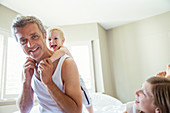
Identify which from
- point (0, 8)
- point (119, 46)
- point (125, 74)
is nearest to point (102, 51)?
point (119, 46)

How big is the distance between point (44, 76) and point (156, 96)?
728 mm

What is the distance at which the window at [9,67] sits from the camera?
268cm

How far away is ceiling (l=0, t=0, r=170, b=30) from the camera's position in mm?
2930

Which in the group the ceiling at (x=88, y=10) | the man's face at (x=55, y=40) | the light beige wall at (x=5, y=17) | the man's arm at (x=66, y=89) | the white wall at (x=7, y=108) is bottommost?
the white wall at (x=7, y=108)

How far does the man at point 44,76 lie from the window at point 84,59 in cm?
268

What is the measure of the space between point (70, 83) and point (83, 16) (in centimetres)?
291

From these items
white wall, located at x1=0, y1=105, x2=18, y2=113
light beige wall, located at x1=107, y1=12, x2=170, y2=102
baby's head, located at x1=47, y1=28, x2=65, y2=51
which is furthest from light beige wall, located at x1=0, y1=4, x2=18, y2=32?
light beige wall, located at x1=107, y1=12, x2=170, y2=102

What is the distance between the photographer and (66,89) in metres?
0.85

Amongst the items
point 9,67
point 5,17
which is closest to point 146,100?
point 9,67

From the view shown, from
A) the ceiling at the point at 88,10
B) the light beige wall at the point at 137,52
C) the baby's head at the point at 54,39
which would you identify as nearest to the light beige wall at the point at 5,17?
the ceiling at the point at 88,10

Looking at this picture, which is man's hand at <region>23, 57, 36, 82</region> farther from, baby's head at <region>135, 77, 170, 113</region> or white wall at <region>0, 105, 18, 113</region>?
white wall at <region>0, 105, 18, 113</region>

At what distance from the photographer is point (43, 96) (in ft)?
3.18

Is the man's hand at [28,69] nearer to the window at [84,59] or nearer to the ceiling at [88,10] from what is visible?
the ceiling at [88,10]

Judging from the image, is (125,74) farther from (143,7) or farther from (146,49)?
(143,7)
